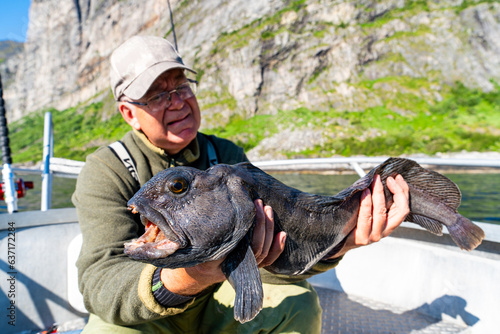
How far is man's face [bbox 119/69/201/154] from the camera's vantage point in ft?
8.96

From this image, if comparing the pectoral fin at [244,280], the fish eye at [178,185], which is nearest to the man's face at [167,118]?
the fish eye at [178,185]

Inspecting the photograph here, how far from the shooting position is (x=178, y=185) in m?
1.68

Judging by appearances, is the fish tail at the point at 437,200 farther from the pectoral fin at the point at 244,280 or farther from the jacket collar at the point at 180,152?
the jacket collar at the point at 180,152

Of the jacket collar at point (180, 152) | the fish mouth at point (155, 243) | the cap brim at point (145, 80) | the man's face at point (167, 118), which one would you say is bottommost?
the fish mouth at point (155, 243)

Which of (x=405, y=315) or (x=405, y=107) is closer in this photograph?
(x=405, y=315)

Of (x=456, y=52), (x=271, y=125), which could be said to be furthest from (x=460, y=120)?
(x=271, y=125)

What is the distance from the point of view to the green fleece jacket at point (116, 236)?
6.52 ft

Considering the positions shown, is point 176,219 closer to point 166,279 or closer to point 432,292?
Answer: point 166,279

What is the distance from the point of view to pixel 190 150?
303cm

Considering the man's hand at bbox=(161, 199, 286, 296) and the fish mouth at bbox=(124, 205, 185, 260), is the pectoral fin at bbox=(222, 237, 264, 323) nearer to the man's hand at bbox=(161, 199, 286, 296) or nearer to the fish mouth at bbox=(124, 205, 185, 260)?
the man's hand at bbox=(161, 199, 286, 296)

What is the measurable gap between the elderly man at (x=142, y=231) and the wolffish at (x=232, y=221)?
0.13 meters

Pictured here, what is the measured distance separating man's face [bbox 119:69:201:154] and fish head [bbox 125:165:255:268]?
1063 millimetres

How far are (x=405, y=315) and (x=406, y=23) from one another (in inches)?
3034

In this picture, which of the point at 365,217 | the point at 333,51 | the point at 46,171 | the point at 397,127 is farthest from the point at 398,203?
the point at 333,51
